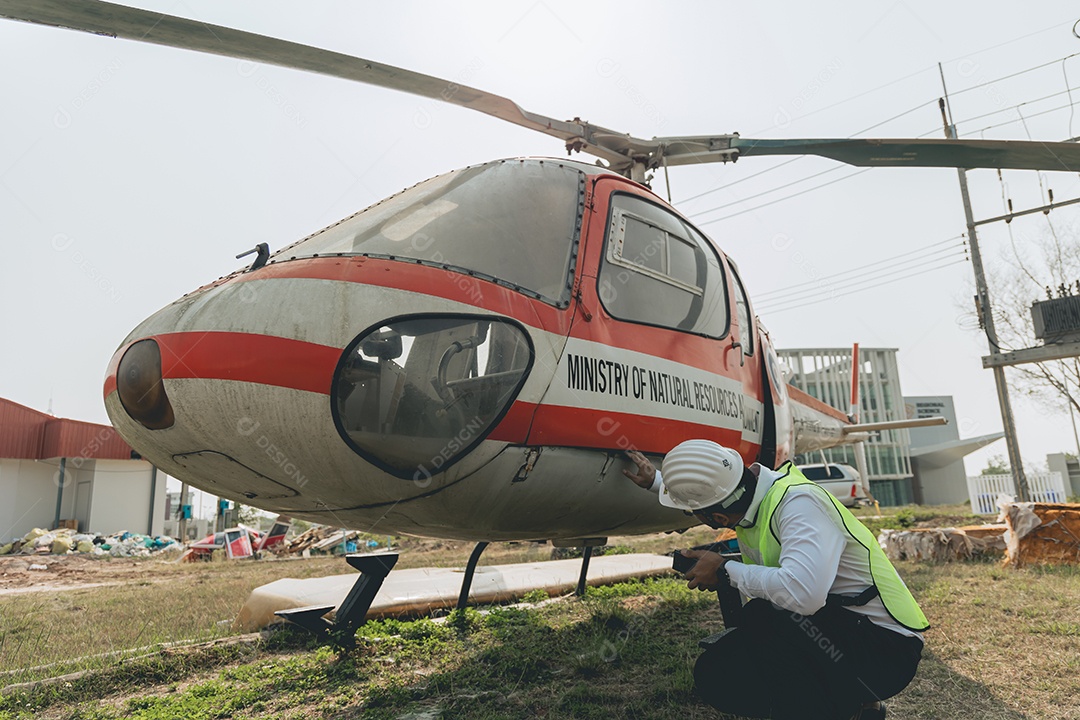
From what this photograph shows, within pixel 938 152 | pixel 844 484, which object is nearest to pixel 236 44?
pixel 938 152

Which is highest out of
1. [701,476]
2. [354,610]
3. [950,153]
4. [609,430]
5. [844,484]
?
[950,153]

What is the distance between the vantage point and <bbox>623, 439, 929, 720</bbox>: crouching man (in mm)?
2570

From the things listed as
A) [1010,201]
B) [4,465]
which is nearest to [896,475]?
[1010,201]

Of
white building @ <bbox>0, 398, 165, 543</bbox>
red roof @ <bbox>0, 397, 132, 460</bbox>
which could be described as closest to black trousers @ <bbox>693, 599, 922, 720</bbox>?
red roof @ <bbox>0, 397, 132, 460</bbox>

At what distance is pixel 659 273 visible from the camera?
13.4 feet

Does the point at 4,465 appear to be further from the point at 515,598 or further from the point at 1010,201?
the point at 1010,201

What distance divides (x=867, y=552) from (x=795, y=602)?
503 millimetres

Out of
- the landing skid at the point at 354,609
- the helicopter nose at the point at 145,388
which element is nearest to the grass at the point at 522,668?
the landing skid at the point at 354,609

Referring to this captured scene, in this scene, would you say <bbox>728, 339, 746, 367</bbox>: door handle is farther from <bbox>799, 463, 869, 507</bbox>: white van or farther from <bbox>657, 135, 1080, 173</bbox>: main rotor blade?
<bbox>799, 463, 869, 507</bbox>: white van

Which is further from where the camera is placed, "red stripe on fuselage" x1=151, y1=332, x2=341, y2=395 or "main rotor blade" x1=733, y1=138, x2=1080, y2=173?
"main rotor blade" x1=733, y1=138, x2=1080, y2=173

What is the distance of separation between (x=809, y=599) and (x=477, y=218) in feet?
7.37

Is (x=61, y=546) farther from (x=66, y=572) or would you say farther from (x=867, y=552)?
(x=867, y=552)

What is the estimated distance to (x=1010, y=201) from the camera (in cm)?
1823

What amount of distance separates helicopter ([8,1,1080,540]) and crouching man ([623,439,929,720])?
72cm
